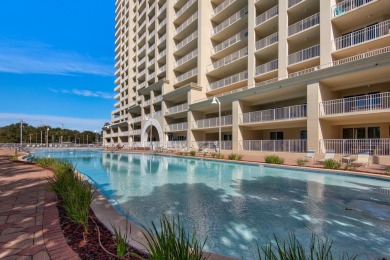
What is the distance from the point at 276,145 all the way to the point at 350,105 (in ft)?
19.3

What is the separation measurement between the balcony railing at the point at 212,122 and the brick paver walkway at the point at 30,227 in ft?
61.4

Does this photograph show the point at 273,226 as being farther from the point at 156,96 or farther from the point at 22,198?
the point at 156,96

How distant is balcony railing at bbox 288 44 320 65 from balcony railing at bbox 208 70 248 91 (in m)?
5.32

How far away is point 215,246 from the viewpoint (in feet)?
12.6

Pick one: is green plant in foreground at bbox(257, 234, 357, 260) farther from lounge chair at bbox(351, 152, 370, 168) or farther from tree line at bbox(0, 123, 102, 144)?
tree line at bbox(0, 123, 102, 144)

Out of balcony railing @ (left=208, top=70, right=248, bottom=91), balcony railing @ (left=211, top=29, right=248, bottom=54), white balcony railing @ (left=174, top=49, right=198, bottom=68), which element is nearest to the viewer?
balcony railing @ (left=208, top=70, right=248, bottom=91)

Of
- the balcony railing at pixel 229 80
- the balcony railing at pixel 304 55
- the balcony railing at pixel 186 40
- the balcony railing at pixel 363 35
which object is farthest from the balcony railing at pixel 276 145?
the balcony railing at pixel 186 40

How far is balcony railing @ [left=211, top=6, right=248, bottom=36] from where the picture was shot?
80.5 feet

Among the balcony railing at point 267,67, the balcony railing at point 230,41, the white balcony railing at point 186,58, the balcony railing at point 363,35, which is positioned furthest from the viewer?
the white balcony railing at point 186,58

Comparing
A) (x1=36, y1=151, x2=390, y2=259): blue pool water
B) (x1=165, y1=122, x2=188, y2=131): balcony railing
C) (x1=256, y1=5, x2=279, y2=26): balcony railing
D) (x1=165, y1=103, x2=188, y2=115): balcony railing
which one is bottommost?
(x1=36, y1=151, x2=390, y2=259): blue pool water

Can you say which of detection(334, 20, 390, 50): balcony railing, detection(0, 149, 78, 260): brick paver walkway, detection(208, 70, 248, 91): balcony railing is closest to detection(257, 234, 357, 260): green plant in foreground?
detection(0, 149, 78, 260): brick paver walkway

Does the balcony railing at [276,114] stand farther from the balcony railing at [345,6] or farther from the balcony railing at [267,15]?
the balcony railing at [267,15]

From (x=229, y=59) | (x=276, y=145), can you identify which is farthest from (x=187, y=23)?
(x=276, y=145)

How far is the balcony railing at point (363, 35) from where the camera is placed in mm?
14381
